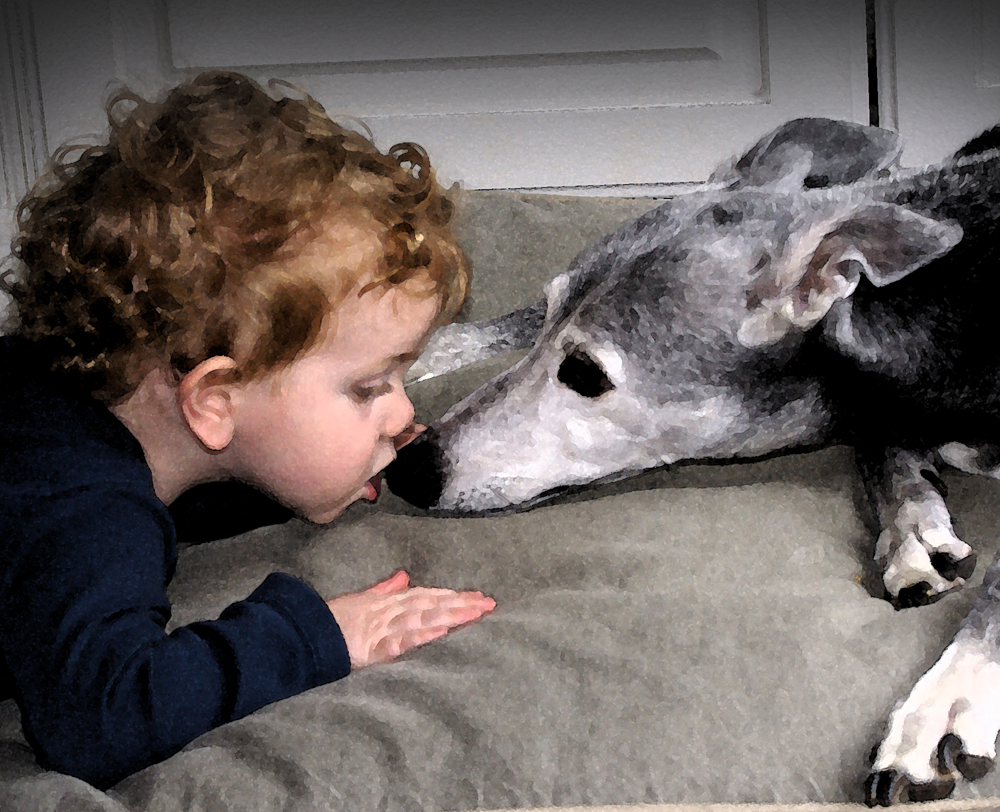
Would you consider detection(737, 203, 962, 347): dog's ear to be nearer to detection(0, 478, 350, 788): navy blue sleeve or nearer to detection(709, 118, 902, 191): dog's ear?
detection(709, 118, 902, 191): dog's ear

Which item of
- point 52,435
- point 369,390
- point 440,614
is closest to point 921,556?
point 440,614

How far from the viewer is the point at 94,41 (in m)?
2.38

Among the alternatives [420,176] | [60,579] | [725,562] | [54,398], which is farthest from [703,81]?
[60,579]

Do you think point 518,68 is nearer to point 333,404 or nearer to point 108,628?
point 333,404

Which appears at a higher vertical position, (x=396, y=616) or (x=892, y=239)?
(x=892, y=239)

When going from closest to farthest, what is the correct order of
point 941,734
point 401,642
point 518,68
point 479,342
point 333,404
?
point 941,734
point 401,642
point 333,404
point 479,342
point 518,68

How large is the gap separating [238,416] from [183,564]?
226 mm

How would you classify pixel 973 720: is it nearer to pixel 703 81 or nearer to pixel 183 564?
pixel 183 564

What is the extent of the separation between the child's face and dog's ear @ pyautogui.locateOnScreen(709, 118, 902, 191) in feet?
1.98

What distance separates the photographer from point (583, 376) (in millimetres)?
1215

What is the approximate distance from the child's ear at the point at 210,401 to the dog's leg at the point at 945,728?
725 millimetres

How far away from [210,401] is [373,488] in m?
0.27

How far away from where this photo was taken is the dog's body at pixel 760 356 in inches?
44.9

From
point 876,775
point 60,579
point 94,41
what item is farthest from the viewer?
point 94,41
